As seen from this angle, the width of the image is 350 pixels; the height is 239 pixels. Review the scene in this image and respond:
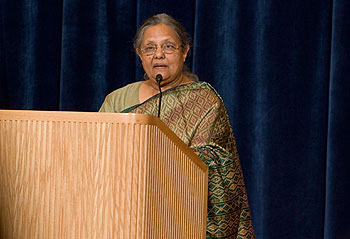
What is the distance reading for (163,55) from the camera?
75.7 inches

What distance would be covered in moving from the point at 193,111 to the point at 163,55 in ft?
0.83

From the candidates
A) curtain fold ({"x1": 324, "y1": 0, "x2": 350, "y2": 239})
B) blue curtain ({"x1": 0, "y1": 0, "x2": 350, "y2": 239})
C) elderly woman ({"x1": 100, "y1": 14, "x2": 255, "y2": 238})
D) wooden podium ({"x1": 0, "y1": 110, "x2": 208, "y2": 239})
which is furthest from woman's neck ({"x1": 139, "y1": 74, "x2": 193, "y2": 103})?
wooden podium ({"x1": 0, "y1": 110, "x2": 208, "y2": 239})

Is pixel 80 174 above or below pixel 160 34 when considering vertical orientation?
below

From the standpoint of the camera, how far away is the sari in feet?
5.17

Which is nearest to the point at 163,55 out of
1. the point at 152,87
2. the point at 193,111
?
the point at 152,87

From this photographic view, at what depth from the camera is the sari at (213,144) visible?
1576 millimetres

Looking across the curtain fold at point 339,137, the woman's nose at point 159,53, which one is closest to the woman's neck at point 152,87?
the woman's nose at point 159,53

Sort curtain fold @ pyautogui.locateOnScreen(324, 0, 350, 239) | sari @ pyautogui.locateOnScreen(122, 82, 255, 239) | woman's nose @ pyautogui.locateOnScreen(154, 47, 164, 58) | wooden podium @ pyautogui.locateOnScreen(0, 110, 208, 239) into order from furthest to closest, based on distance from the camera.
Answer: curtain fold @ pyautogui.locateOnScreen(324, 0, 350, 239)
woman's nose @ pyautogui.locateOnScreen(154, 47, 164, 58)
sari @ pyautogui.locateOnScreen(122, 82, 255, 239)
wooden podium @ pyautogui.locateOnScreen(0, 110, 208, 239)

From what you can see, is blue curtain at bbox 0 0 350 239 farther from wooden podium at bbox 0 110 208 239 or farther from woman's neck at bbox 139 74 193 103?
wooden podium at bbox 0 110 208 239

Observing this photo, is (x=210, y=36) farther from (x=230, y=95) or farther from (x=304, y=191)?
(x=304, y=191)

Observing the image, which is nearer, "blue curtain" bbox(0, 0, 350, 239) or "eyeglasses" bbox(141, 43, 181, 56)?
"eyeglasses" bbox(141, 43, 181, 56)

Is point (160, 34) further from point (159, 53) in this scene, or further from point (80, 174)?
point (80, 174)

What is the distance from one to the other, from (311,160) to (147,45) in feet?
3.21

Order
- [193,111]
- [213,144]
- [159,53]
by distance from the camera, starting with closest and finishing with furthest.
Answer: [213,144], [193,111], [159,53]
